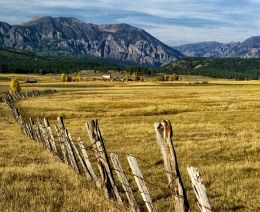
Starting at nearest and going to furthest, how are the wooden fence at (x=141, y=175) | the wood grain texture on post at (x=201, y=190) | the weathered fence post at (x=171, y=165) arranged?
the wood grain texture on post at (x=201, y=190)
the wooden fence at (x=141, y=175)
the weathered fence post at (x=171, y=165)

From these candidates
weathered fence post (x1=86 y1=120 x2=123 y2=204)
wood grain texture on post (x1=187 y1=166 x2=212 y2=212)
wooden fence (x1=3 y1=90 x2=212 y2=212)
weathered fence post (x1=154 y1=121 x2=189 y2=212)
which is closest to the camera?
wood grain texture on post (x1=187 y1=166 x2=212 y2=212)

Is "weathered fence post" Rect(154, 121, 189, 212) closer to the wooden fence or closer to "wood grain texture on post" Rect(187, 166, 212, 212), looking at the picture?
the wooden fence

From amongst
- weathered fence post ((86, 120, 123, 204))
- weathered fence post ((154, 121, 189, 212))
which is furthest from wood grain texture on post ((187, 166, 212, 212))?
weathered fence post ((86, 120, 123, 204))

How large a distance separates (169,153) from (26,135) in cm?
2351

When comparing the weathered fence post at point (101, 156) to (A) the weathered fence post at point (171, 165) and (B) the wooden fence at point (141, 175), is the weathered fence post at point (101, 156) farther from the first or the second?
(A) the weathered fence post at point (171, 165)

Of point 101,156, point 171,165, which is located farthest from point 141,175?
point 101,156

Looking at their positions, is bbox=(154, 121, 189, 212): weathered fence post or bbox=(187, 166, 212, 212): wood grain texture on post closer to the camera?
bbox=(187, 166, 212, 212): wood grain texture on post

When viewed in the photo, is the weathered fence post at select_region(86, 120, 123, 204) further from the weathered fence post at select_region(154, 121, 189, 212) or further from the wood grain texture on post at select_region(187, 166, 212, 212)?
the wood grain texture on post at select_region(187, 166, 212, 212)

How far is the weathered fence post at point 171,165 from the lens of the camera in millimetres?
7652

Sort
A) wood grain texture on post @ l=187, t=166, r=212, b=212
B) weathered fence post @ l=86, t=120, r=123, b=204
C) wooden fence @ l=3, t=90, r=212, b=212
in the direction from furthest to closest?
weathered fence post @ l=86, t=120, r=123, b=204, wooden fence @ l=3, t=90, r=212, b=212, wood grain texture on post @ l=187, t=166, r=212, b=212

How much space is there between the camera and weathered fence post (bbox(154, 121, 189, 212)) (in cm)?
765

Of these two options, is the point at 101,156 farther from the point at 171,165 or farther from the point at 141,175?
the point at 171,165

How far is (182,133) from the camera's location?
29969mm

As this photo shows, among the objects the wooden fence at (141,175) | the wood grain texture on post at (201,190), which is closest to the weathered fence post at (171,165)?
the wooden fence at (141,175)
